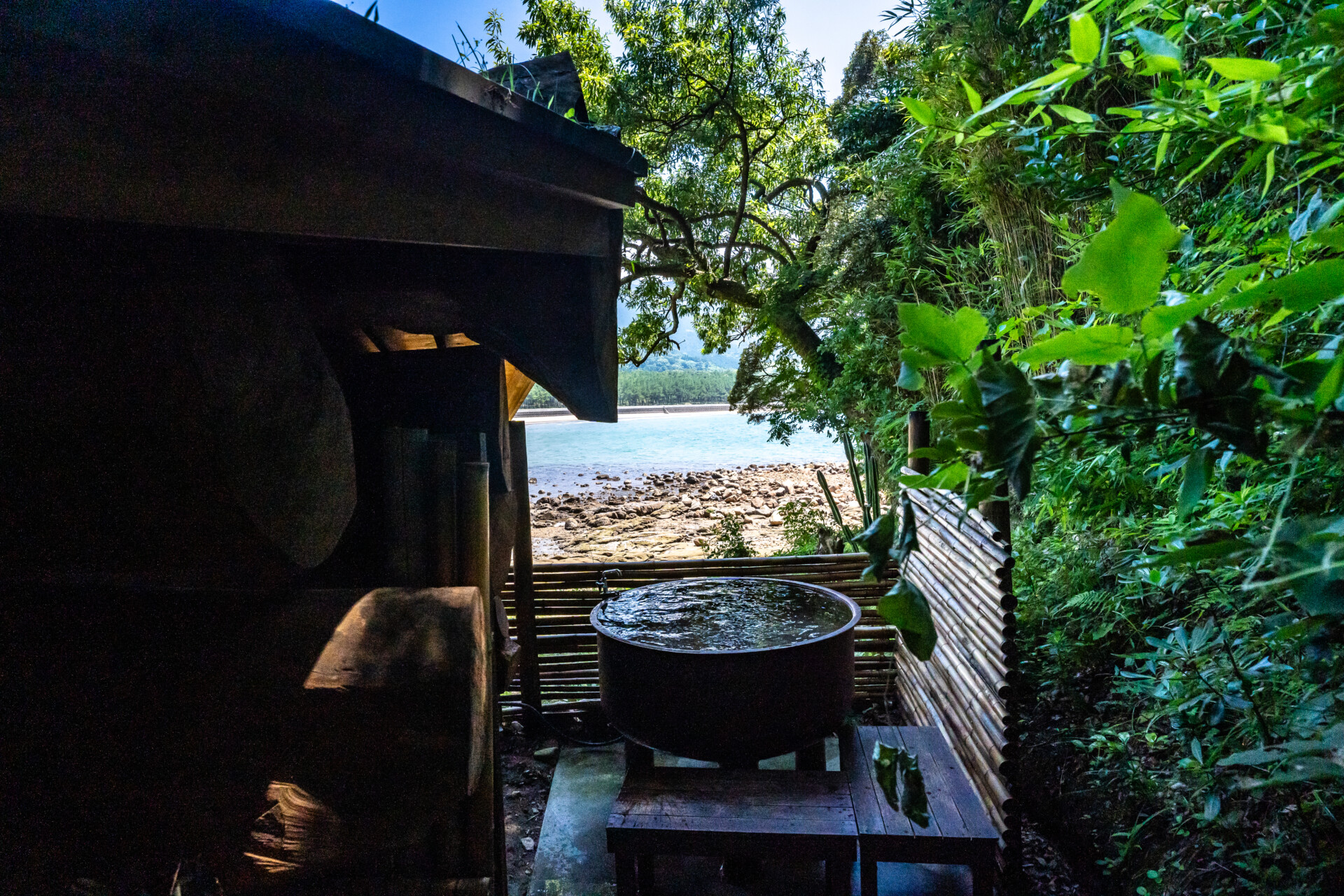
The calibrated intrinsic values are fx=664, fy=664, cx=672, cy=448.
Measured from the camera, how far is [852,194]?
701 centimetres

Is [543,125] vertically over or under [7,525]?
over

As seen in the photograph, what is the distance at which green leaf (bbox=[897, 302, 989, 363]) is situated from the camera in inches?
20.4

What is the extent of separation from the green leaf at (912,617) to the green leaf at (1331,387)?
0.27 metres

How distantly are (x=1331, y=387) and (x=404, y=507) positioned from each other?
1613 mm

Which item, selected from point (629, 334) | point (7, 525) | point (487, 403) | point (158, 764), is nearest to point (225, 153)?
point (7, 525)

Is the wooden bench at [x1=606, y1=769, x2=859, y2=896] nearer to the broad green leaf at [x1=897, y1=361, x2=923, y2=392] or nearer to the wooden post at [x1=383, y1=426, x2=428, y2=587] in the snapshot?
the wooden post at [x1=383, y1=426, x2=428, y2=587]

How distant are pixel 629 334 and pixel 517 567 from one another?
5.74 m

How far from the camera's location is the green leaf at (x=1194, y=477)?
0.49 meters

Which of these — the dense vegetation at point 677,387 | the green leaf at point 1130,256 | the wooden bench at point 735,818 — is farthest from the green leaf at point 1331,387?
the dense vegetation at point 677,387

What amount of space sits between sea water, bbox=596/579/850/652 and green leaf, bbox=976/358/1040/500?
249 centimetres

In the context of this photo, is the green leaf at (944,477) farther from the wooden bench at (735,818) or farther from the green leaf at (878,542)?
the wooden bench at (735,818)

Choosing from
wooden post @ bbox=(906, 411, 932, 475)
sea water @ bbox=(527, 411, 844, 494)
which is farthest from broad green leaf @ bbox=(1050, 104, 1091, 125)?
sea water @ bbox=(527, 411, 844, 494)

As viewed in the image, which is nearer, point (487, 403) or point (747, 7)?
point (487, 403)

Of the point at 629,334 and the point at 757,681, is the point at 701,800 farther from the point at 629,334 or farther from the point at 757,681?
the point at 629,334
